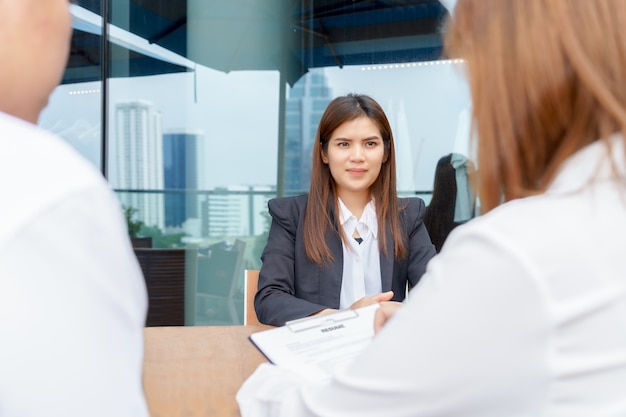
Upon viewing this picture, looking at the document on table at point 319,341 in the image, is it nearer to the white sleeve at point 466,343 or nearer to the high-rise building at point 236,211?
the white sleeve at point 466,343

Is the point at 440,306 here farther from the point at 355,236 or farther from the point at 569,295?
the point at 355,236

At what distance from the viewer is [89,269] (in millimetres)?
544

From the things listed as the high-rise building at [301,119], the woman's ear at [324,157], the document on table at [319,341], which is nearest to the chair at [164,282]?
the high-rise building at [301,119]

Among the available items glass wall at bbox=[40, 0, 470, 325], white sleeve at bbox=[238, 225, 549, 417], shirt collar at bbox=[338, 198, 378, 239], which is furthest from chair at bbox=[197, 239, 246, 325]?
white sleeve at bbox=[238, 225, 549, 417]

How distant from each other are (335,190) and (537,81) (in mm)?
1920

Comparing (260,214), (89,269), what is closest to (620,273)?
(89,269)

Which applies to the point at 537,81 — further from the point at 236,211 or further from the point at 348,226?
the point at 236,211

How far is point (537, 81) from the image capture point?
0.71 m

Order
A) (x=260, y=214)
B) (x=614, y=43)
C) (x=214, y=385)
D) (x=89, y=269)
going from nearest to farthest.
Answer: (x=89, y=269) < (x=614, y=43) < (x=214, y=385) < (x=260, y=214)

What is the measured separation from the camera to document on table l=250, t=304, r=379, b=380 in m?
1.27

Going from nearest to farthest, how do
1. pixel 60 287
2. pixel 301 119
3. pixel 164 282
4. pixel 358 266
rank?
pixel 60 287 → pixel 358 266 → pixel 164 282 → pixel 301 119

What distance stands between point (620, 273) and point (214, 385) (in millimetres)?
1014

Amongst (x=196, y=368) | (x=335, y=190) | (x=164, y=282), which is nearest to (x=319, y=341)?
(x=196, y=368)

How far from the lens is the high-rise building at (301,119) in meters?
4.31
